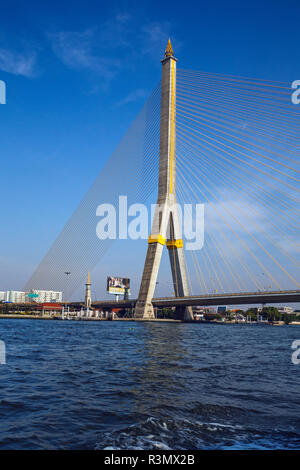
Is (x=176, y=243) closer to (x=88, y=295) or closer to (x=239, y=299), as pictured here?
(x=239, y=299)

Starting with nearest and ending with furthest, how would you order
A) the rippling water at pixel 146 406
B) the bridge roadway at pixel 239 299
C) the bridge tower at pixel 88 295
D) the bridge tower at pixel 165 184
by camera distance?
1. the rippling water at pixel 146 406
2. the bridge tower at pixel 165 184
3. the bridge roadway at pixel 239 299
4. the bridge tower at pixel 88 295

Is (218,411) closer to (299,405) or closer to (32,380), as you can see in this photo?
(299,405)

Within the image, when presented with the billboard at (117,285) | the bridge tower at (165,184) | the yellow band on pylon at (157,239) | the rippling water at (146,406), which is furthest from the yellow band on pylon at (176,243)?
the billboard at (117,285)

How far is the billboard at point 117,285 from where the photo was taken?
108438 mm

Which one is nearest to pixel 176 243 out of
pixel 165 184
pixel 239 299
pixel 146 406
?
pixel 165 184

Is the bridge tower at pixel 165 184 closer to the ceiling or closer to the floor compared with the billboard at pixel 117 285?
closer to the ceiling

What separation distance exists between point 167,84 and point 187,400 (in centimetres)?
5011

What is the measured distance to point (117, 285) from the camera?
11031 cm

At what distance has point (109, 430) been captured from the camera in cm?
593

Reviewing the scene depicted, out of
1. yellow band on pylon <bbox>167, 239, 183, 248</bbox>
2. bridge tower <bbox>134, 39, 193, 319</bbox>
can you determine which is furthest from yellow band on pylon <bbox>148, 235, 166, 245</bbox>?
yellow band on pylon <bbox>167, 239, 183, 248</bbox>

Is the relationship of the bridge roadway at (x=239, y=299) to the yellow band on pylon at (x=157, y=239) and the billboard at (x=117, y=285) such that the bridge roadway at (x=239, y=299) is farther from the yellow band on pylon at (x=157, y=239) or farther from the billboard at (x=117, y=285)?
the billboard at (x=117, y=285)

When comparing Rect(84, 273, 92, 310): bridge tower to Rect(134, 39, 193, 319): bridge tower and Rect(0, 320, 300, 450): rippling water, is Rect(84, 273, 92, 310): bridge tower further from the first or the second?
Rect(0, 320, 300, 450): rippling water
